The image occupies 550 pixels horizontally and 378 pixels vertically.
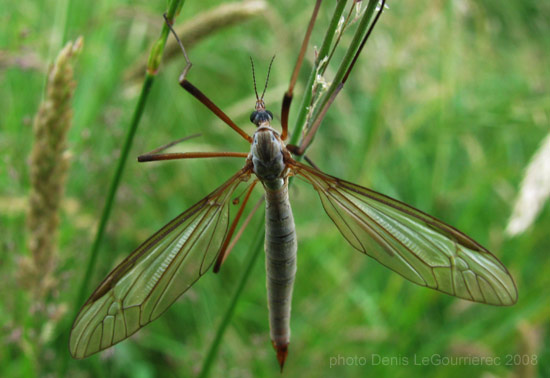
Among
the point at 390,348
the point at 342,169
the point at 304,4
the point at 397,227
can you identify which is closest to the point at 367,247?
the point at 397,227

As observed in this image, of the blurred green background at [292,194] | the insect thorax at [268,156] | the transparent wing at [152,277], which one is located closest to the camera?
the transparent wing at [152,277]

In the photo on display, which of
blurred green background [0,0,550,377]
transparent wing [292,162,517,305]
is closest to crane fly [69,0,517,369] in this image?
transparent wing [292,162,517,305]

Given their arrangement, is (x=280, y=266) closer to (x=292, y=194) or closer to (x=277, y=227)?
(x=277, y=227)

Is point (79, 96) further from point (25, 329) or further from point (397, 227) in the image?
point (397, 227)

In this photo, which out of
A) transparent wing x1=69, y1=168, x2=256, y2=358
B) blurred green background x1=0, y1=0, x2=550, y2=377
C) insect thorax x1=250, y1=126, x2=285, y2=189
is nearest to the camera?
transparent wing x1=69, y1=168, x2=256, y2=358

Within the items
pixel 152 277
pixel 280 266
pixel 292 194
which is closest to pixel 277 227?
pixel 280 266

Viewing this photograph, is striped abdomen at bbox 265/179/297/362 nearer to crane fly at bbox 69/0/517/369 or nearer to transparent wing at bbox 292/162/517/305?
crane fly at bbox 69/0/517/369

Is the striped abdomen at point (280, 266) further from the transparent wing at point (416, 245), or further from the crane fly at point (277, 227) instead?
the transparent wing at point (416, 245)

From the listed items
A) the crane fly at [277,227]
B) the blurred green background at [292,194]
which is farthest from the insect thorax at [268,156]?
the blurred green background at [292,194]
